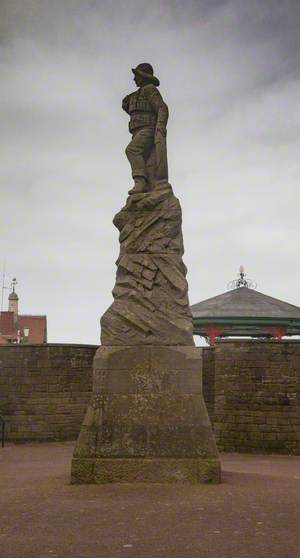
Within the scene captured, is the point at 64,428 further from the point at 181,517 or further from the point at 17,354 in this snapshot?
the point at 181,517

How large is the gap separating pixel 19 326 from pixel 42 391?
27169 millimetres

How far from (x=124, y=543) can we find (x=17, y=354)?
11.4m

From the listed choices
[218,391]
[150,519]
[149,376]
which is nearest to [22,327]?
[218,391]

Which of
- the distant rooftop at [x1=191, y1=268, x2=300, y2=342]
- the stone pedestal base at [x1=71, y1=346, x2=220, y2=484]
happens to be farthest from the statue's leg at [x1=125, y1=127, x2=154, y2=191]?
the distant rooftop at [x1=191, y1=268, x2=300, y2=342]

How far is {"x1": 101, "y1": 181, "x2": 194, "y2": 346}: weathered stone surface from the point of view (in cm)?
876

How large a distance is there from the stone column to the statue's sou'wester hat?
179 cm

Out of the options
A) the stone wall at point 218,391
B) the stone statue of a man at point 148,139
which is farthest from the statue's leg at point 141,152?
the stone wall at point 218,391

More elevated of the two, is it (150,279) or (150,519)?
(150,279)

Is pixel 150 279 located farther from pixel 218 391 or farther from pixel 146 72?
pixel 218 391

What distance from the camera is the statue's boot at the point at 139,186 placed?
9461mm

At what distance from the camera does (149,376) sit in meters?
8.54

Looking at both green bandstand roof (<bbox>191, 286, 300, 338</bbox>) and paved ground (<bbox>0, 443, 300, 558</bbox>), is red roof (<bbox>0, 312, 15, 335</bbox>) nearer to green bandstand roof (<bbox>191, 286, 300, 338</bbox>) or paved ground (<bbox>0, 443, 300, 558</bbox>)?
green bandstand roof (<bbox>191, 286, 300, 338</bbox>)

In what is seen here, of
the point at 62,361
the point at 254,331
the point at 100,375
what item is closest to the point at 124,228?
the point at 100,375

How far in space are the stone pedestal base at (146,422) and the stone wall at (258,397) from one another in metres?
6.47
